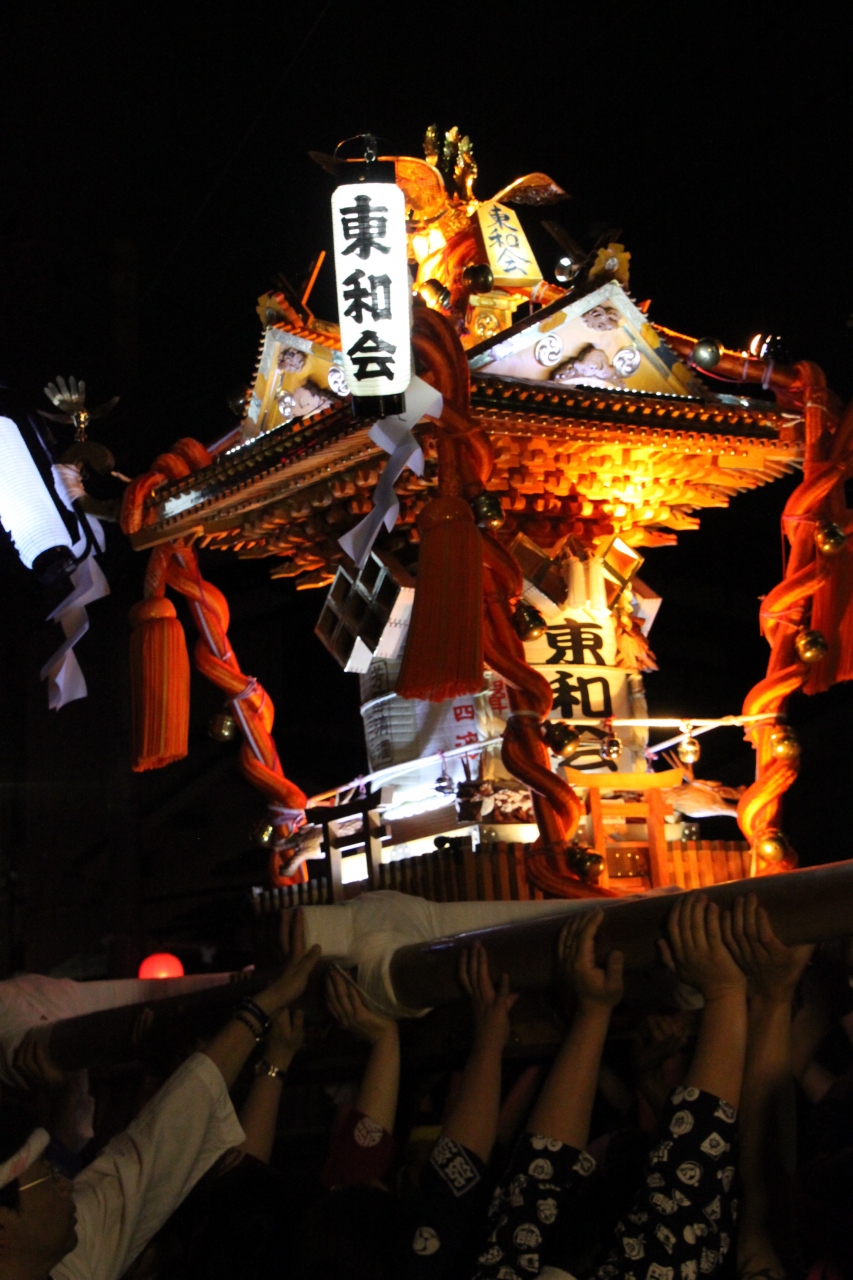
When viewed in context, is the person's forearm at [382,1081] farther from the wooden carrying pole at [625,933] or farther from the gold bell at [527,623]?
the gold bell at [527,623]

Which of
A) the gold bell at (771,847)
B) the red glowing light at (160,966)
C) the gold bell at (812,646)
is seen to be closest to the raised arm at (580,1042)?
the gold bell at (771,847)

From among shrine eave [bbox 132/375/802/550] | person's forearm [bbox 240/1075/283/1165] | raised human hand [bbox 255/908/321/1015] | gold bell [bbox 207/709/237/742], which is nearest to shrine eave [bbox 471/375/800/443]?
shrine eave [bbox 132/375/802/550]

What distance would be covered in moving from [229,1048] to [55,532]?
11.2 feet

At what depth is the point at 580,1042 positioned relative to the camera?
2201 mm

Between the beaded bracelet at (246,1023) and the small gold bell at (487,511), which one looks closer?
the beaded bracelet at (246,1023)

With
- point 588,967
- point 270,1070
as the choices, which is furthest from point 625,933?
point 270,1070

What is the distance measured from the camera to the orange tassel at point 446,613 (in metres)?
4.18

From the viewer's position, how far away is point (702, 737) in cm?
920

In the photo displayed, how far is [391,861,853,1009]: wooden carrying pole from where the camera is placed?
1.97m

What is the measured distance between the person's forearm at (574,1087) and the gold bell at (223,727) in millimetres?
3416

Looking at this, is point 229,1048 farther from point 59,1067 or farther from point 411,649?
point 411,649

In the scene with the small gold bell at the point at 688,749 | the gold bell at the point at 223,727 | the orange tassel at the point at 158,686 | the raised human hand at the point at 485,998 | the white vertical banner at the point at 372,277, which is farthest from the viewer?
the gold bell at the point at 223,727

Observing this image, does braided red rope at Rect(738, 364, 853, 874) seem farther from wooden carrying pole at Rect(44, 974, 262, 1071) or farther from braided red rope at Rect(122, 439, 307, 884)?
wooden carrying pole at Rect(44, 974, 262, 1071)

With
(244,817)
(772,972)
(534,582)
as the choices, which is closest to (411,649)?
(534,582)
